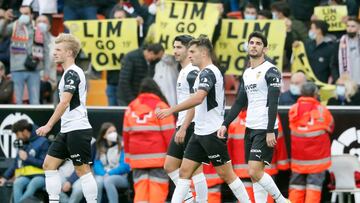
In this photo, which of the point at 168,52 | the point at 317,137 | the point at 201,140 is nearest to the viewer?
the point at 201,140

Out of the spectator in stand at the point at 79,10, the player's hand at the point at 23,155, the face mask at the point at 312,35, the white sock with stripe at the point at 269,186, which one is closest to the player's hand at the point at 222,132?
the white sock with stripe at the point at 269,186

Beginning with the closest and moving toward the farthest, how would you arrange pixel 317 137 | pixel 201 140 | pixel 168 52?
pixel 201 140 < pixel 317 137 < pixel 168 52

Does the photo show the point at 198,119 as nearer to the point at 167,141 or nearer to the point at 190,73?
the point at 190,73

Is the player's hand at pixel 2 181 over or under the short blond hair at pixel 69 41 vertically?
under

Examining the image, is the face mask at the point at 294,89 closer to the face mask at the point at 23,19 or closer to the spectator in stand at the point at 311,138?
the spectator in stand at the point at 311,138

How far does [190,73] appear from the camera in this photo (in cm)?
1481

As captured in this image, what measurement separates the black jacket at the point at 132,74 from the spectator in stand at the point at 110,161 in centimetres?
136

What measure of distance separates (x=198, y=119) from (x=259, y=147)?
2.57 feet

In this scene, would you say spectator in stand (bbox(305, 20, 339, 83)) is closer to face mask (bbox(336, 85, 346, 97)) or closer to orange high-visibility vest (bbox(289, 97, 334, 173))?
face mask (bbox(336, 85, 346, 97))

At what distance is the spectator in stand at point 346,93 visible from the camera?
18109 mm

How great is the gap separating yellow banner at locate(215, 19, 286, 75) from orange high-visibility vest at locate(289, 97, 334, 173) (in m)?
2.12

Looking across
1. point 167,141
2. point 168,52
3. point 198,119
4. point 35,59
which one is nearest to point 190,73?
point 198,119

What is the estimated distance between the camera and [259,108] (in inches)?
569

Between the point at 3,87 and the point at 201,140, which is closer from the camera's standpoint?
the point at 201,140
